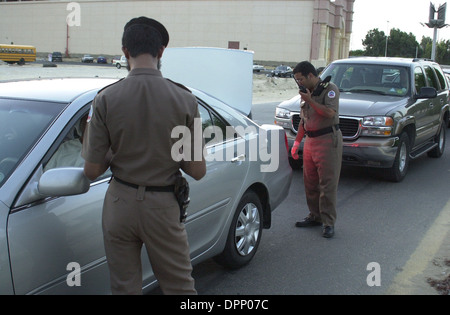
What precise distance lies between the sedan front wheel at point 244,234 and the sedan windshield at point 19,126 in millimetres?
1811

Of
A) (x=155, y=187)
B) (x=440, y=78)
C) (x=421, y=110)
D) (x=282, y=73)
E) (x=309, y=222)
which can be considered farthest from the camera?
(x=282, y=73)

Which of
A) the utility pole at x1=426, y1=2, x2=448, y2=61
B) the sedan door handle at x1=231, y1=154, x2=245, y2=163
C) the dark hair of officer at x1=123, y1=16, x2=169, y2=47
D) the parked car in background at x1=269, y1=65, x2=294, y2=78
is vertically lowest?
the sedan door handle at x1=231, y1=154, x2=245, y2=163

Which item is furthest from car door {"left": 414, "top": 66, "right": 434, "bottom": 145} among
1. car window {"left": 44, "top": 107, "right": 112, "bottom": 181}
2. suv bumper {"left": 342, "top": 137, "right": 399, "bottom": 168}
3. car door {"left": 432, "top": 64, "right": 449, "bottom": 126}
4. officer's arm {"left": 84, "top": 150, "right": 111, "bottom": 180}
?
officer's arm {"left": 84, "top": 150, "right": 111, "bottom": 180}

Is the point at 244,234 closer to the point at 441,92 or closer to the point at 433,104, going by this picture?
the point at 433,104

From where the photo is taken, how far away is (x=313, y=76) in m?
5.19

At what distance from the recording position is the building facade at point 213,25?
7769 cm

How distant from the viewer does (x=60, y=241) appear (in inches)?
103

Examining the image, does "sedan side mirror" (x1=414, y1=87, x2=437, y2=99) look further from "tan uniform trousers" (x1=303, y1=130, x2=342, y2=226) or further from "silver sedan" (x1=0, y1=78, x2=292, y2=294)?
"silver sedan" (x1=0, y1=78, x2=292, y2=294)

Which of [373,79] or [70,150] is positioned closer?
[70,150]

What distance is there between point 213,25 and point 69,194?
82976 millimetres

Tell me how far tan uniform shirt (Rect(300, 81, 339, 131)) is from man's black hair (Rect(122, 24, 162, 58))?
2.99 metres

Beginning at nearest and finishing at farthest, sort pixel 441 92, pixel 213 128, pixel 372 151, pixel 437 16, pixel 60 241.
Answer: pixel 60 241 < pixel 213 128 < pixel 372 151 < pixel 441 92 < pixel 437 16

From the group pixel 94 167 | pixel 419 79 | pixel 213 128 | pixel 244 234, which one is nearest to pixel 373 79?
pixel 419 79

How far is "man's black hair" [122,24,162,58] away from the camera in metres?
2.46
